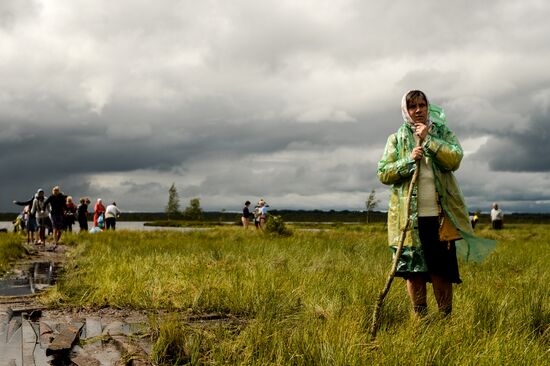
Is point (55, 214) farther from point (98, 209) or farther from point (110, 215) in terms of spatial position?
point (98, 209)

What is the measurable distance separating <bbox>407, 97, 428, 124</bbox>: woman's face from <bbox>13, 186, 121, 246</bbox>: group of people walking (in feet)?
48.0

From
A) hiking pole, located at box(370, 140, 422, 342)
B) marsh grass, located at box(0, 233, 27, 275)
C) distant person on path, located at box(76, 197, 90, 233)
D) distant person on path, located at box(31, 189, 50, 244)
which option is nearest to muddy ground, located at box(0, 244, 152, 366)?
hiking pole, located at box(370, 140, 422, 342)

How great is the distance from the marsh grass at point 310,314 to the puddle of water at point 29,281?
0.65 metres

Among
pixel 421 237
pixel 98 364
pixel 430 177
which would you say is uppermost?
pixel 430 177

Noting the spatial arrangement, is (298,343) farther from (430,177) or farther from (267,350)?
(430,177)

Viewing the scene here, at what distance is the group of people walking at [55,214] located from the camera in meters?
16.7

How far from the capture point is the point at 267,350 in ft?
12.0

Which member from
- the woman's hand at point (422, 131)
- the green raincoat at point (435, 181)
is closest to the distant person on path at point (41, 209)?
the green raincoat at point (435, 181)

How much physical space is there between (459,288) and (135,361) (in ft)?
12.9

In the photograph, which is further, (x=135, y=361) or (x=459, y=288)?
(x=459, y=288)

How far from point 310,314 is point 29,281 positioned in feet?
19.7

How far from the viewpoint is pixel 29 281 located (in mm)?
8961

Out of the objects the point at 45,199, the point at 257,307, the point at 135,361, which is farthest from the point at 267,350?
the point at 45,199

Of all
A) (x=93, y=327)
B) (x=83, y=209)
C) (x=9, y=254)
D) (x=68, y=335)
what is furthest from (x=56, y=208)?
(x=68, y=335)
